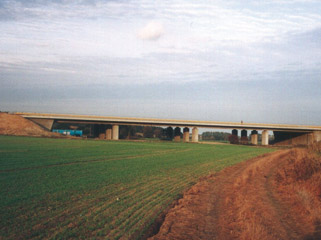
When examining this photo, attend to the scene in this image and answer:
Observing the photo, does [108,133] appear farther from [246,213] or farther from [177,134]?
[246,213]

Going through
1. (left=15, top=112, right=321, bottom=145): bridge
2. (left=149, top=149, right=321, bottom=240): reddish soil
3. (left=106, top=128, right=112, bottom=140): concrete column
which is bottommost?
(left=149, top=149, right=321, bottom=240): reddish soil

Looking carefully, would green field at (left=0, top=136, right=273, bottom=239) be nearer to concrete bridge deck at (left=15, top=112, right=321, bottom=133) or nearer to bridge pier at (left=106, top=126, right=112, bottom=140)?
concrete bridge deck at (left=15, top=112, right=321, bottom=133)

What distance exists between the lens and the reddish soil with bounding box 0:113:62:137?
87.8 m

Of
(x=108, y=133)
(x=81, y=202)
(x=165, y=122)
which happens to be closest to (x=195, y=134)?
(x=165, y=122)

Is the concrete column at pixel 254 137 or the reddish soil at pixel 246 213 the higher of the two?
the concrete column at pixel 254 137

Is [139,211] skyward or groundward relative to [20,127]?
groundward

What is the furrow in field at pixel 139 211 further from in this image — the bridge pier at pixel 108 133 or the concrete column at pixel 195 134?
the bridge pier at pixel 108 133

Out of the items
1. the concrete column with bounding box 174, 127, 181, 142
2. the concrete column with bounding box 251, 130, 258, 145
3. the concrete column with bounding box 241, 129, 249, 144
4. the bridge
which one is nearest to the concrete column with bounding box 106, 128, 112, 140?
the bridge

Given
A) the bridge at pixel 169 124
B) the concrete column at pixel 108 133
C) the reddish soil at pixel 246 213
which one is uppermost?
the bridge at pixel 169 124

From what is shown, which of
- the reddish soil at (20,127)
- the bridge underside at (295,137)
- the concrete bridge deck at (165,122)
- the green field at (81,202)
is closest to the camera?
the green field at (81,202)

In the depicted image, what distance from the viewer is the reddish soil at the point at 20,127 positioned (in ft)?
288

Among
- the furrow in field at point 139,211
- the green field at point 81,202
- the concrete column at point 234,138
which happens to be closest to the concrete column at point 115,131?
the concrete column at point 234,138

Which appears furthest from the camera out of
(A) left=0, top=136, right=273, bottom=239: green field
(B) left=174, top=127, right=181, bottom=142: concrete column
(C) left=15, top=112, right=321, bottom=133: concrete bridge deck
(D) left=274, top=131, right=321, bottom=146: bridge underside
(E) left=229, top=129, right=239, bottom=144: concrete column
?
(B) left=174, top=127, right=181, bottom=142: concrete column

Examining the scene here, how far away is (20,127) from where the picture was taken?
9012 centimetres
